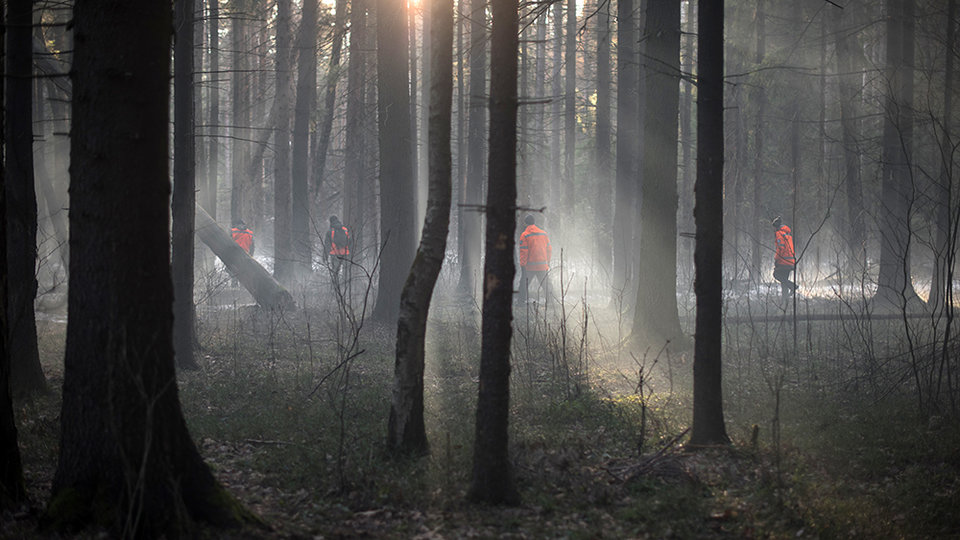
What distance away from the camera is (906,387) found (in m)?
9.30

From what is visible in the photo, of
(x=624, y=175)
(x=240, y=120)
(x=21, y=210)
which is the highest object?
(x=240, y=120)

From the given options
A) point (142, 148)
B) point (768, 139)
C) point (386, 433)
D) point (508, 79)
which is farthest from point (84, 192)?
point (768, 139)

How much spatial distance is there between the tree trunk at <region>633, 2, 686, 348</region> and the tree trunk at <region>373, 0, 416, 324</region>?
15.6ft

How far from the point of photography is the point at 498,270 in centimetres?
546

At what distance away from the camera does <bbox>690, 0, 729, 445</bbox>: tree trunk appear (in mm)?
6775

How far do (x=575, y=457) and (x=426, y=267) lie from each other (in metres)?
2.30

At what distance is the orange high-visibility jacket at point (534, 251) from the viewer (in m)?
18.1

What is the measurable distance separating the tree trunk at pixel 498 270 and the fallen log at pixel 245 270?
11778mm

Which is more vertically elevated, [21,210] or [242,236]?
[242,236]

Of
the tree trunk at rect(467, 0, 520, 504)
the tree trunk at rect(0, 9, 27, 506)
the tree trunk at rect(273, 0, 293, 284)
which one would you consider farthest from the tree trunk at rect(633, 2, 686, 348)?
the tree trunk at rect(273, 0, 293, 284)

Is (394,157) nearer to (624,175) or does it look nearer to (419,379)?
(624,175)

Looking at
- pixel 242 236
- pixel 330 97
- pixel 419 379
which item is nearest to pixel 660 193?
pixel 419 379

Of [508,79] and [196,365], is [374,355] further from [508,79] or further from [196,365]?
[508,79]

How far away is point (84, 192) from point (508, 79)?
306 cm
